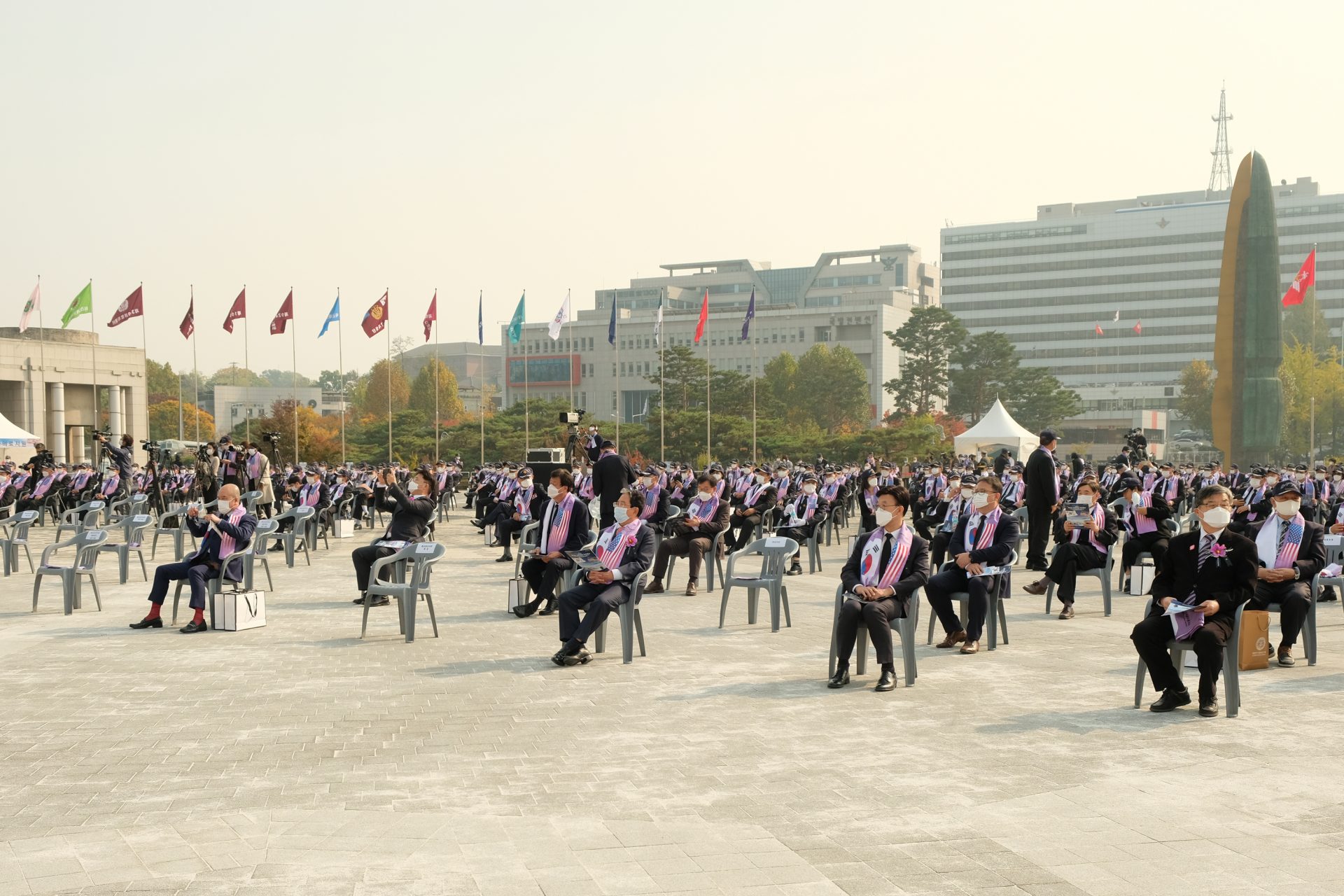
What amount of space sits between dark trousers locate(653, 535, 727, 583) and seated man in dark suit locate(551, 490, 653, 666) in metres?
4.22

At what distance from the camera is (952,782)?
6.37 meters

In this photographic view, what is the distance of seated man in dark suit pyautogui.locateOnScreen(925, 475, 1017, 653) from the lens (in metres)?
10.3

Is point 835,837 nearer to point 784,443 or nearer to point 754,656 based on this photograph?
point 754,656

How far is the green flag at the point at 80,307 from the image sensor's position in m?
42.9

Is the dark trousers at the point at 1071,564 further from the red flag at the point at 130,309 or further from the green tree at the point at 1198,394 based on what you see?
the green tree at the point at 1198,394

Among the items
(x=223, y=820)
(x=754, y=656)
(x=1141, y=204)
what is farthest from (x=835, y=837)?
(x=1141, y=204)

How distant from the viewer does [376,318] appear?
43.7 metres

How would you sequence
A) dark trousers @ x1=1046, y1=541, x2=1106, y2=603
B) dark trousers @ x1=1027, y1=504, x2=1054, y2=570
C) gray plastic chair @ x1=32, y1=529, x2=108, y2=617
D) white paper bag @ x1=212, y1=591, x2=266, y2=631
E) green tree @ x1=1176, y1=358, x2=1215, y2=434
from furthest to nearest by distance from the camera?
green tree @ x1=1176, y1=358, x2=1215, y2=434, dark trousers @ x1=1027, y1=504, x2=1054, y2=570, gray plastic chair @ x1=32, y1=529, x2=108, y2=617, dark trousers @ x1=1046, y1=541, x2=1106, y2=603, white paper bag @ x1=212, y1=591, x2=266, y2=631

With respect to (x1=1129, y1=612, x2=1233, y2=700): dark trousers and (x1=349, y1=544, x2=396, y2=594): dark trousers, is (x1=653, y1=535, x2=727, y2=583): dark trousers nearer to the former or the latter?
(x1=349, y1=544, x2=396, y2=594): dark trousers

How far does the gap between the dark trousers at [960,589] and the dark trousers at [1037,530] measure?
6.18 meters

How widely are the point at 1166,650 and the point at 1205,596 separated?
0.43 metres

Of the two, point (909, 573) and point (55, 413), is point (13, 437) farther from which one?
point (909, 573)

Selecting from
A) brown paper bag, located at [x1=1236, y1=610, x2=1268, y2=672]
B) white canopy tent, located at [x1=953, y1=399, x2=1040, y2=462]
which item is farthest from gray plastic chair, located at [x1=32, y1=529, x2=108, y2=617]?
white canopy tent, located at [x1=953, y1=399, x2=1040, y2=462]

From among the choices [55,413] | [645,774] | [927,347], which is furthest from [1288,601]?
[927,347]
